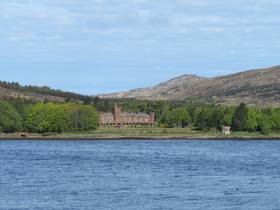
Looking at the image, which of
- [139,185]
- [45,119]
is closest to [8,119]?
[45,119]

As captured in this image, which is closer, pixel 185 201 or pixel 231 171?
pixel 185 201

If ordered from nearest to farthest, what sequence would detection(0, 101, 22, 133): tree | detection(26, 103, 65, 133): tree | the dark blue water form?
the dark blue water, detection(0, 101, 22, 133): tree, detection(26, 103, 65, 133): tree

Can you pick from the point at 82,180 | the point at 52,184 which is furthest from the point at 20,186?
the point at 82,180

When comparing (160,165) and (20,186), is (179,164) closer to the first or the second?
(160,165)

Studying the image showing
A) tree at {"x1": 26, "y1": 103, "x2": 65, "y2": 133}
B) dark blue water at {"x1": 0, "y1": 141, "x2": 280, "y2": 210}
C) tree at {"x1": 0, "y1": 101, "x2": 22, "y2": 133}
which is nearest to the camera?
dark blue water at {"x1": 0, "y1": 141, "x2": 280, "y2": 210}

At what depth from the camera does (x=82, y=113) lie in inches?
7840

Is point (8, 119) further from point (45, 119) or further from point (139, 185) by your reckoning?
point (139, 185)

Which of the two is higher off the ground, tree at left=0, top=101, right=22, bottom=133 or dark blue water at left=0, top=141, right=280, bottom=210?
tree at left=0, top=101, right=22, bottom=133

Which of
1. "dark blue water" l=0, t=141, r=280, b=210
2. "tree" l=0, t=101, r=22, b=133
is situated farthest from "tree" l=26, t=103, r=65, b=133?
"dark blue water" l=0, t=141, r=280, b=210

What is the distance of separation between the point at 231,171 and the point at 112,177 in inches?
553

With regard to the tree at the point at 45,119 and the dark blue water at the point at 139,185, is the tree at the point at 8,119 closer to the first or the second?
the tree at the point at 45,119

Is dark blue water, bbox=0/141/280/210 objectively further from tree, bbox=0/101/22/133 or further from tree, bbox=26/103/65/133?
tree, bbox=26/103/65/133

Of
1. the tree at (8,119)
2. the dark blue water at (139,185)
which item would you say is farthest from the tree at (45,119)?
the dark blue water at (139,185)

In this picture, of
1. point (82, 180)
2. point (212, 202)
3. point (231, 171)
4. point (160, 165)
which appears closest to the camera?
point (212, 202)
